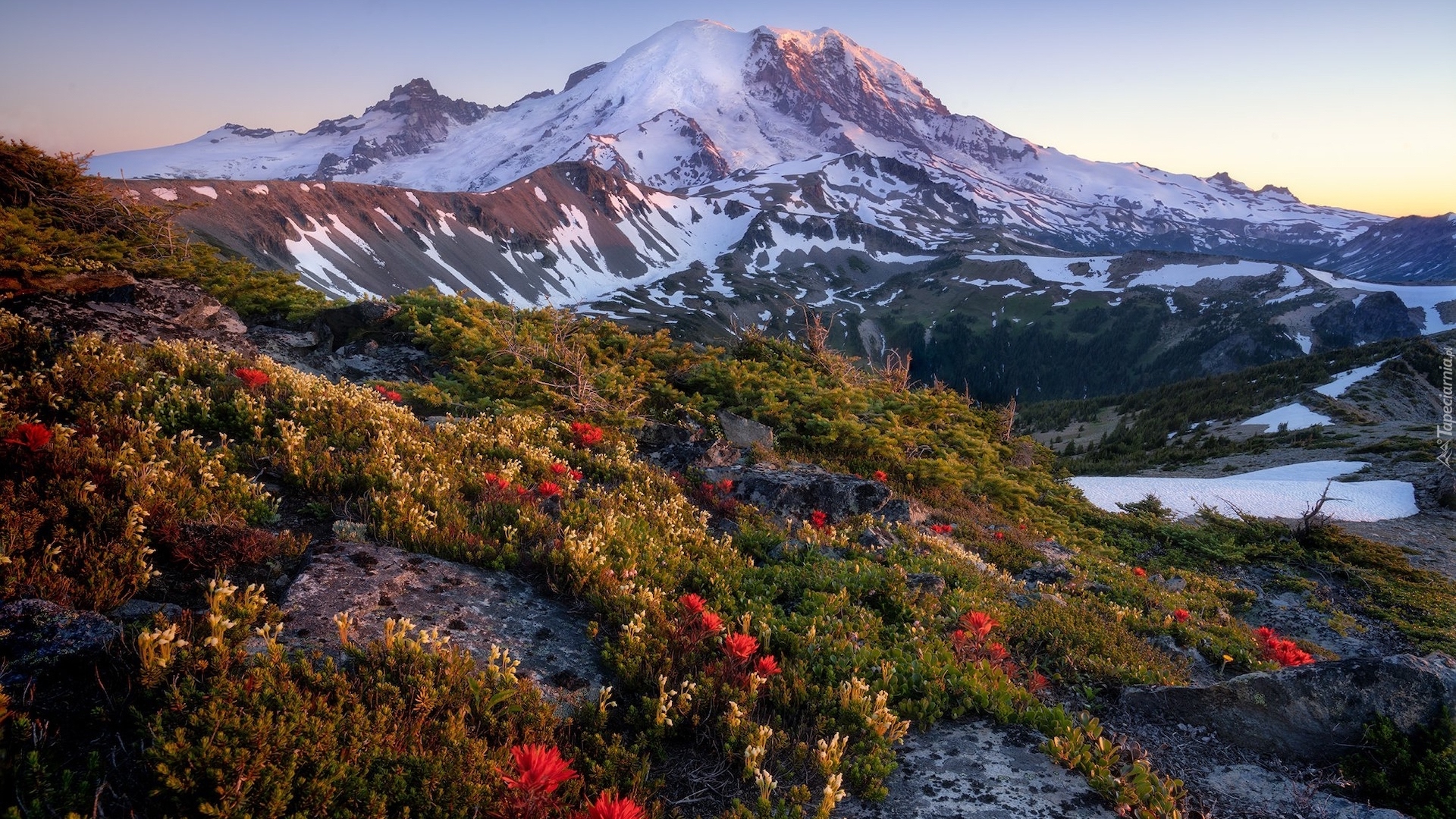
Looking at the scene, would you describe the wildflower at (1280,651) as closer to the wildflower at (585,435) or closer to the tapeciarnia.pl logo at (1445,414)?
the wildflower at (585,435)

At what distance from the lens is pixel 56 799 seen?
2453mm

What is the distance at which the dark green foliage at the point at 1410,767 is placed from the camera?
464 cm

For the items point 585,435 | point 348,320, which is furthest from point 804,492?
point 348,320

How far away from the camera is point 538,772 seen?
2.86 metres

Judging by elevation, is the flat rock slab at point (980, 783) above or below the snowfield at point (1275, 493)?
above

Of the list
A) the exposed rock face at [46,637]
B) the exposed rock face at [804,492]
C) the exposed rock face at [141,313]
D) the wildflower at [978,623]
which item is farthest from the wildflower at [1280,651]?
the exposed rock face at [141,313]

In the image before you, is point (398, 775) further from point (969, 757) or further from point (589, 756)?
point (969, 757)

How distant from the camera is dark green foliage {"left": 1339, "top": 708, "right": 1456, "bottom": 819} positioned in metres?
4.64

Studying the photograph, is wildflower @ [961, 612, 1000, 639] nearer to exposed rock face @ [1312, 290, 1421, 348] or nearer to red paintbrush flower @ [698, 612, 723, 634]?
red paintbrush flower @ [698, 612, 723, 634]

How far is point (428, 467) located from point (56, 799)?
4.14m

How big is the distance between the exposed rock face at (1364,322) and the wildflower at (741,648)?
17570 centimetres

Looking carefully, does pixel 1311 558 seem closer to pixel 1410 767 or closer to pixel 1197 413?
pixel 1410 767

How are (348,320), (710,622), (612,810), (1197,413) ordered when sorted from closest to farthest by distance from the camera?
1. (612,810)
2. (710,622)
3. (348,320)
4. (1197,413)

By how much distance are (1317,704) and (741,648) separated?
16.7ft
